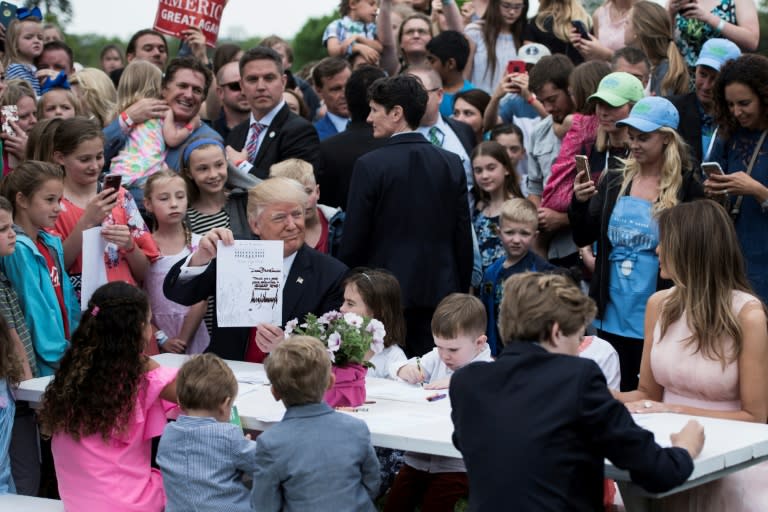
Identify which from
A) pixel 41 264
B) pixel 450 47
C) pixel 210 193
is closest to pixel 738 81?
pixel 210 193

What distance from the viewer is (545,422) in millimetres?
3879

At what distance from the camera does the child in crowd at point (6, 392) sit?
5539 mm

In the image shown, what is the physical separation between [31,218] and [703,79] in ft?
12.9

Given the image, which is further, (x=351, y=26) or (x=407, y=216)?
(x=351, y=26)

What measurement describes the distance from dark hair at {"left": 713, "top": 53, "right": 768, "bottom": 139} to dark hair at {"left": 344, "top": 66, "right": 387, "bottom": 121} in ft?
7.42

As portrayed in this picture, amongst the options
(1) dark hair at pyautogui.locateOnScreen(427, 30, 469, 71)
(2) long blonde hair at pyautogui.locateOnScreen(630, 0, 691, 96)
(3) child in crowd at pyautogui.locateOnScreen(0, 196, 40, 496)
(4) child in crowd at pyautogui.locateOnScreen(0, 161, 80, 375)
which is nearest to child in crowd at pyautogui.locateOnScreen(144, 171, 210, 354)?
(4) child in crowd at pyautogui.locateOnScreen(0, 161, 80, 375)

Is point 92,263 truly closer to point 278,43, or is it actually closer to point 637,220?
point 637,220

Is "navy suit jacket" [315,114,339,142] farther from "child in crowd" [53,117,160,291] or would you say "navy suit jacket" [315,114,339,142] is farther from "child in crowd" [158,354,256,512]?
"child in crowd" [158,354,256,512]

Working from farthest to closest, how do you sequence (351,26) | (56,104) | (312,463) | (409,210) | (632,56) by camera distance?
(351,26) → (56,104) → (632,56) → (409,210) → (312,463)

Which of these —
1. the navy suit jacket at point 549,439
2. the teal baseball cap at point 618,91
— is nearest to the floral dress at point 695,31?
the teal baseball cap at point 618,91

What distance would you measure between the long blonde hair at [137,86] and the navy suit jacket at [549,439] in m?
4.91

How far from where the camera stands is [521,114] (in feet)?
30.4

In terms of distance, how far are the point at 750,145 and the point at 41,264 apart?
389 centimetres

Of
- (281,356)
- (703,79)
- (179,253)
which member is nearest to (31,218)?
(179,253)
